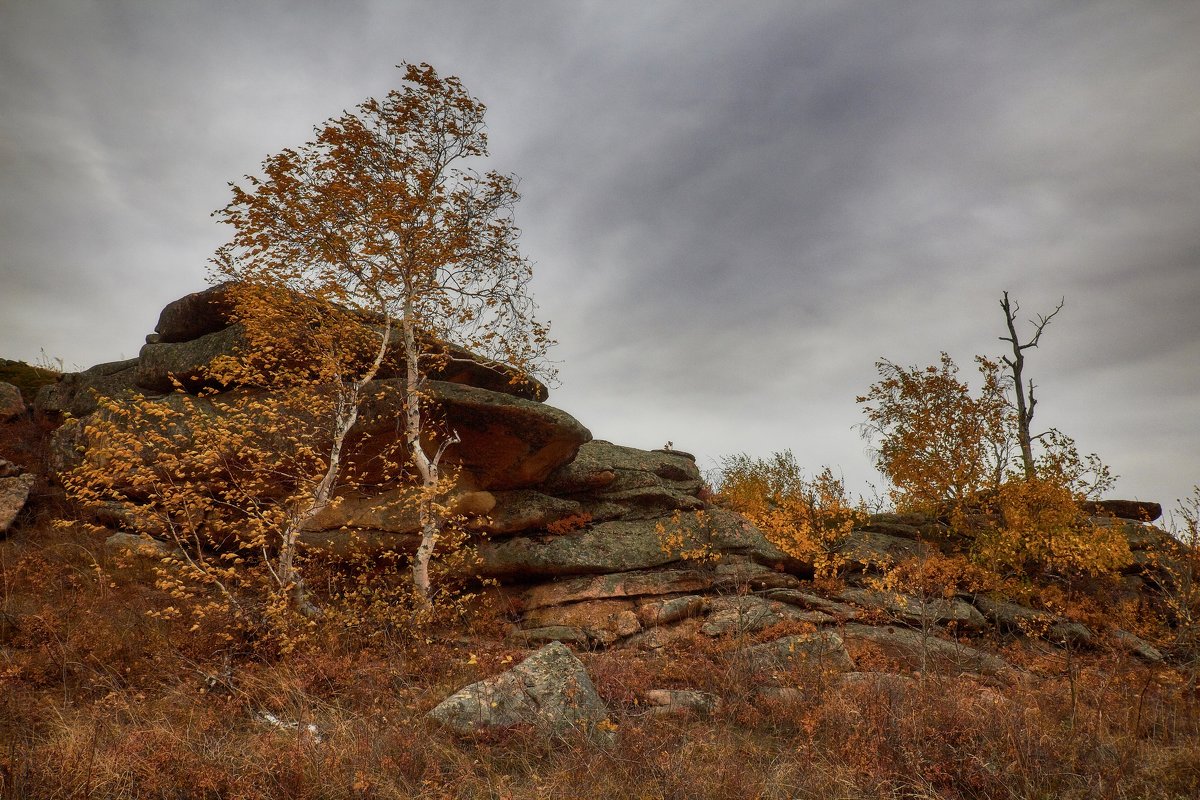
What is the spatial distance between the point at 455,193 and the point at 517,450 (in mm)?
7723

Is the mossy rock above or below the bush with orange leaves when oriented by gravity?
above

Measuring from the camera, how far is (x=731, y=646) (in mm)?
13523

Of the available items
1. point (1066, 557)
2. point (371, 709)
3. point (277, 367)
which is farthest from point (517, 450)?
point (1066, 557)

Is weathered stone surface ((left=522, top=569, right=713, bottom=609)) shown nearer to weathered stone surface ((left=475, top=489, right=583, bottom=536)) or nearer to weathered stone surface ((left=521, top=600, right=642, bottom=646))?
weathered stone surface ((left=521, top=600, right=642, bottom=646))

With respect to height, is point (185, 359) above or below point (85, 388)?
above

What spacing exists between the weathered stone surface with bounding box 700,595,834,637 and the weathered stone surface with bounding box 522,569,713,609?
1.31 metres

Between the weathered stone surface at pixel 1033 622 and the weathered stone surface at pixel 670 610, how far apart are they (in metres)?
8.48

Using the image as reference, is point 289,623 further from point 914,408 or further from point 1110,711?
point 914,408

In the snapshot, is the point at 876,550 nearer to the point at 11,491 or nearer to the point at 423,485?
the point at 423,485

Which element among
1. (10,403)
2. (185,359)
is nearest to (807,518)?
(185,359)

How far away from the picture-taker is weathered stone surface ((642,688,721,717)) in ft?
31.2

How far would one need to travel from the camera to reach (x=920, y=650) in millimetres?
14578

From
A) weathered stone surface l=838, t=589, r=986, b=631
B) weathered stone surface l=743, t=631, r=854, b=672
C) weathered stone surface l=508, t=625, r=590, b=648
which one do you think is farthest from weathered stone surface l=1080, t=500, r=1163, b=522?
weathered stone surface l=508, t=625, r=590, b=648

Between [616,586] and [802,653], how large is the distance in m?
→ 6.36
